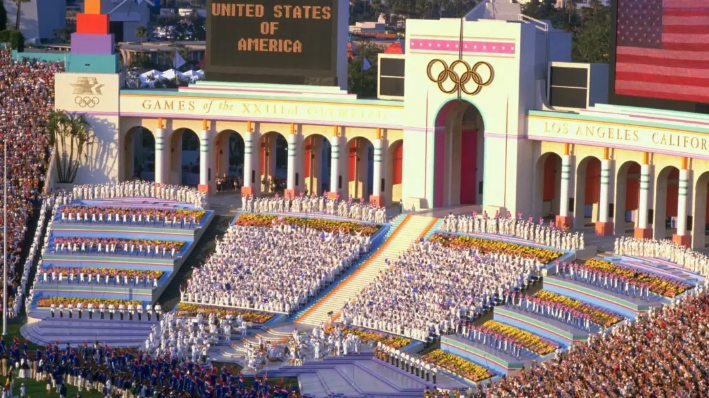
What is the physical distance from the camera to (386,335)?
81938 millimetres

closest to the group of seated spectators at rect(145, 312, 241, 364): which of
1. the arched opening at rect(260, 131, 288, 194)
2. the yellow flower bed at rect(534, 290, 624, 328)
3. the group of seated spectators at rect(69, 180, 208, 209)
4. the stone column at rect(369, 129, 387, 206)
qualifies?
the group of seated spectators at rect(69, 180, 208, 209)

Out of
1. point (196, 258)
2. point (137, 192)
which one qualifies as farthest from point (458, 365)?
point (137, 192)

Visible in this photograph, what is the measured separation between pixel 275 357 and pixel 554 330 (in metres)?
12.7

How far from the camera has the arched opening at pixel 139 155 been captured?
4136 inches

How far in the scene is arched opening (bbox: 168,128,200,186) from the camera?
105 metres

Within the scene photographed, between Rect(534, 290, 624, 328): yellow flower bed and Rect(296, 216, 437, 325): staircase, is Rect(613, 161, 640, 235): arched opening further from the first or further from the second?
Rect(534, 290, 624, 328): yellow flower bed

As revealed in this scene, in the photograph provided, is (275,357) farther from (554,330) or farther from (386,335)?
(554,330)

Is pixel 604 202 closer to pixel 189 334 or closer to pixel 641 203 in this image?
pixel 641 203

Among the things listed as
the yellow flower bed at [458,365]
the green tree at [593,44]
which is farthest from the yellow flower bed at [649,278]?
the green tree at [593,44]

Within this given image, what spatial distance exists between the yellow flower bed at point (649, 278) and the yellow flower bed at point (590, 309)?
2576 mm

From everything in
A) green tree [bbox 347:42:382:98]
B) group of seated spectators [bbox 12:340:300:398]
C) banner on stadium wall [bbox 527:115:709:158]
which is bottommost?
group of seated spectators [bbox 12:340:300:398]

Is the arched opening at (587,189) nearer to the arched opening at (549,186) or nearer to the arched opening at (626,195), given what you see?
the arched opening at (549,186)

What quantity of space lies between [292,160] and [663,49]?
76.7 feet

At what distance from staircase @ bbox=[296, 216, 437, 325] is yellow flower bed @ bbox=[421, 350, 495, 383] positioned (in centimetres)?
852
